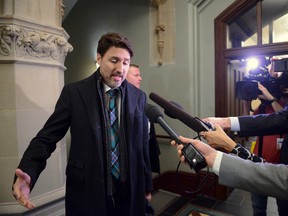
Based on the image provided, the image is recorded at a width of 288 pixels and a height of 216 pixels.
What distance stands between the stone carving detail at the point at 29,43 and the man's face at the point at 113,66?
2.09 ft

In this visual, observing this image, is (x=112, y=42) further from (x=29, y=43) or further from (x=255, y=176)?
(x=255, y=176)

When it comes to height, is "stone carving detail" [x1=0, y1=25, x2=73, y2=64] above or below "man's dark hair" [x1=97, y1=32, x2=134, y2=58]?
above

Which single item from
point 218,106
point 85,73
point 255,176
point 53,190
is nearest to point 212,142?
point 255,176

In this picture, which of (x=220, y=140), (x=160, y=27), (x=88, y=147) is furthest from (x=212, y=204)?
(x=160, y=27)

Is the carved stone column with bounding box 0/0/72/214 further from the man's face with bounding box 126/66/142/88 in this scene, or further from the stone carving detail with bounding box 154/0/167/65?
the stone carving detail with bounding box 154/0/167/65

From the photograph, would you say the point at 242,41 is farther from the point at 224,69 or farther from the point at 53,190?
the point at 53,190

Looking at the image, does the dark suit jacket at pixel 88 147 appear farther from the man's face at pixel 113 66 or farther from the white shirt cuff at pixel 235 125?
the white shirt cuff at pixel 235 125

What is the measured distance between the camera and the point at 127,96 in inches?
47.3

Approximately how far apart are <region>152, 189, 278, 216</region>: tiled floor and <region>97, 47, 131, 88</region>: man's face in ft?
6.28

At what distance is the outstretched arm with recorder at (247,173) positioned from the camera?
2.23 feet

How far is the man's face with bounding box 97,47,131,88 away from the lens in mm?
1161

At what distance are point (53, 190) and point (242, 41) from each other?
9.03 ft

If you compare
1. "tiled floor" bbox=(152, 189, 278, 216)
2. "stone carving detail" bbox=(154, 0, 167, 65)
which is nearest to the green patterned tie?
"tiled floor" bbox=(152, 189, 278, 216)

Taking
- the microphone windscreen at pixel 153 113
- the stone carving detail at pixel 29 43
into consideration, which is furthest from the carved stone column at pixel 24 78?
the microphone windscreen at pixel 153 113
